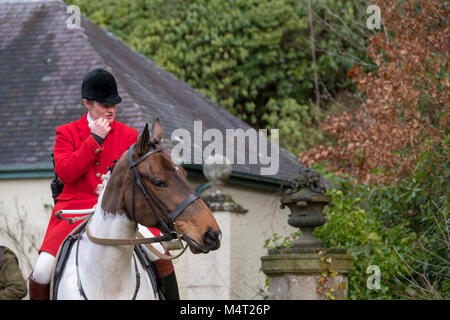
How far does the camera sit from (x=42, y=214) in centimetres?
1320

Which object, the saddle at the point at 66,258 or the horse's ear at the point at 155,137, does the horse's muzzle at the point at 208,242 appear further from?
the saddle at the point at 66,258

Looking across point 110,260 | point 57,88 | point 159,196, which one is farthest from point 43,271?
point 57,88

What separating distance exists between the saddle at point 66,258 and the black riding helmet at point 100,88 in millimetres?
891

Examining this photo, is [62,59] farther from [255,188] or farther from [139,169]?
[139,169]

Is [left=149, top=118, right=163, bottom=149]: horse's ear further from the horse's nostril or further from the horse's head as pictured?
the horse's nostril

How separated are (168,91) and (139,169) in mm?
12922

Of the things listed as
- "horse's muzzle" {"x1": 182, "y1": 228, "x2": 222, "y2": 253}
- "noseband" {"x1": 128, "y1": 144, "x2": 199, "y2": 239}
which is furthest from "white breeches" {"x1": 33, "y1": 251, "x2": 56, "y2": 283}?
"horse's muzzle" {"x1": 182, "y1": 228, "x2": 222, "y2": 253}

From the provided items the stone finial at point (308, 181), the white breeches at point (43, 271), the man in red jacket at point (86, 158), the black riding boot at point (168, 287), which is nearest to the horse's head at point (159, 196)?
the man in red jacket at point (86, 158)

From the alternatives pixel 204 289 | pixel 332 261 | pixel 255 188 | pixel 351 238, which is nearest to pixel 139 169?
pixel 332 261

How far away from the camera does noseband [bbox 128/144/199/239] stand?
4.46 metres

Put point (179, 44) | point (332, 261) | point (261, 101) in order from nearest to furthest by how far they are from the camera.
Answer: point (332, 261), point (179, 44), point (261, 101)

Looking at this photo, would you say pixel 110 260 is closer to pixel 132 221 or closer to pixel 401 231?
pixel 132 221

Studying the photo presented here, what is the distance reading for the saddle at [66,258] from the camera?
5.03 meters
